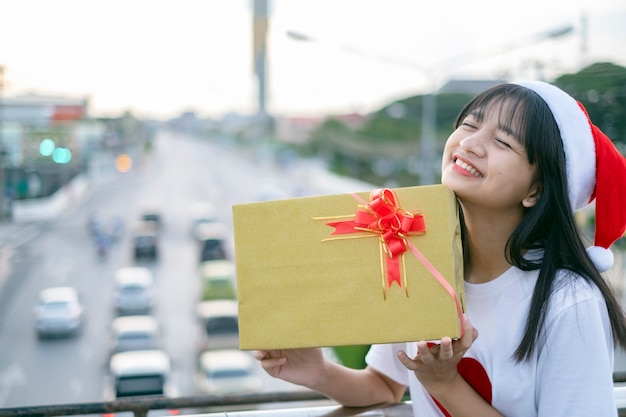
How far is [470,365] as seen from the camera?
0.96m

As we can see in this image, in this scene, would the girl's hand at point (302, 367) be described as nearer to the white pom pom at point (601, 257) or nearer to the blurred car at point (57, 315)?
the white pom pom at point (601, 257)

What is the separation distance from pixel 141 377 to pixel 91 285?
7142 mm

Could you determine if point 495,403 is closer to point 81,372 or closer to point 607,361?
point 607,361

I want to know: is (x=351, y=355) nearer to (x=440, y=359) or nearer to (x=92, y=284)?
(x=92, y=284)

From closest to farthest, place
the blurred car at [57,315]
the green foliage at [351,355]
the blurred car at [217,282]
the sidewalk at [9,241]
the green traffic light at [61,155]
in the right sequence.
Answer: the green traffic light at [61,155] → the green foliage at [351,355] → the blurred car at [57,315] → the sidewalk at [9,241] → the blurred car at [217,282]

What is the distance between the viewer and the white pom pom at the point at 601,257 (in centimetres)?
93

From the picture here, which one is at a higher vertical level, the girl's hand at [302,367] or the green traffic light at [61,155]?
the green traffic light at [61,155]

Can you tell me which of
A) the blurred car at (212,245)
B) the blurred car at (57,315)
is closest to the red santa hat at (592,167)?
the blurred car at (57,315)

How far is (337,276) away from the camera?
35.4 inches

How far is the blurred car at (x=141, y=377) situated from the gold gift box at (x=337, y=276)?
27.4 feet

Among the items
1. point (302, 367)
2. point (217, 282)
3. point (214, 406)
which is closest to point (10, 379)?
point (217, 282)

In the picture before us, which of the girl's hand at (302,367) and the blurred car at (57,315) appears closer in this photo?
the girl's hand at (302,367)

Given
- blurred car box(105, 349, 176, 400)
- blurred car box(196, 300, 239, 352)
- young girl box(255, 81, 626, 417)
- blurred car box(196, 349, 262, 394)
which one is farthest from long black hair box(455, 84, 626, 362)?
blurred car box(196, 300, 239, 352)

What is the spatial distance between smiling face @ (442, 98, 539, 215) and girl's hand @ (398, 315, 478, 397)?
16 centimetres
